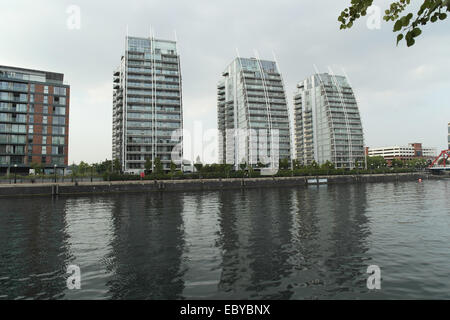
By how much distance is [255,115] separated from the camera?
154500mm

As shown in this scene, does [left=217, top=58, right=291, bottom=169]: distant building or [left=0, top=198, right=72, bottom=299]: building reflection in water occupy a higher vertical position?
[left=217, top=58, right=291, bottom=169]: distant building

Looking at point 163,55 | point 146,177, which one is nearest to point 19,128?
point 146,177

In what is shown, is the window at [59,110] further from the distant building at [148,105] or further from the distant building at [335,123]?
the distant building at [335,123]

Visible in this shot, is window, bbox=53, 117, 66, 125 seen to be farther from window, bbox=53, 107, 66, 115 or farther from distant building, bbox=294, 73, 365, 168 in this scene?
distant building, bbox=294, 73, 365, 168

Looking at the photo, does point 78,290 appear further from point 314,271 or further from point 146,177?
point 146,177

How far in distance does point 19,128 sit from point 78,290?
11900 cm

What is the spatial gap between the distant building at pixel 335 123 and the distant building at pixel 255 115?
39894mm

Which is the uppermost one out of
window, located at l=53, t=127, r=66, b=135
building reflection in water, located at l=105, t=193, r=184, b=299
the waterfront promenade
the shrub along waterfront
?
window, located at l=53, t=127, r=66, b=135

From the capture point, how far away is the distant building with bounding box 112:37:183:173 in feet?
410

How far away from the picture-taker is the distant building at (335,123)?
182m

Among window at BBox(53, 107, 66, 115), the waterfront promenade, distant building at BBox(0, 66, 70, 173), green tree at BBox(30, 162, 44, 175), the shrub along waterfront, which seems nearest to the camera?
the waterfront promenade

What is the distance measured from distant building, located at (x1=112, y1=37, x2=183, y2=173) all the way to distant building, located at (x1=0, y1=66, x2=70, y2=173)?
81.2 ft

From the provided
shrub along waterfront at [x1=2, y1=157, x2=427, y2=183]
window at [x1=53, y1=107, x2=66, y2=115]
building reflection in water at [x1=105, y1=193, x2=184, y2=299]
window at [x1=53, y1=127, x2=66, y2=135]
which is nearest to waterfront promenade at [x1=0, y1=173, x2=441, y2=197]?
shrub along waterfront at [x1=2, y1=157, x2=427, y2=183]
